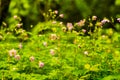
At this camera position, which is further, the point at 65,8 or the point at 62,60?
the point at 65,8

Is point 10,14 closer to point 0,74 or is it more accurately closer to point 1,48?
point 1,48

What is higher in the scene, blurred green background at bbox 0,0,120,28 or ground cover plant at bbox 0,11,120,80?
blurred green background at bbox 0,0,120,28

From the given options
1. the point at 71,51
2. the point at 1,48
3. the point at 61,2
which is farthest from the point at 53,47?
the point at 61,2

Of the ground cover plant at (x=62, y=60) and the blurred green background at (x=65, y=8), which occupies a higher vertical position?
the blurred green background at (x=65, y=8)

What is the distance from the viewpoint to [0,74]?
4.07 metres

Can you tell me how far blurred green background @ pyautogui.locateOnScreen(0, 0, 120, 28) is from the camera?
8.73 m

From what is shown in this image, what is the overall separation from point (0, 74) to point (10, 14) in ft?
17.6

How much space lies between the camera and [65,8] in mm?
8992

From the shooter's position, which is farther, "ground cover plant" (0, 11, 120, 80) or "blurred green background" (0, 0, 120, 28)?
"blurred green background" (0, 0, 120, 28)

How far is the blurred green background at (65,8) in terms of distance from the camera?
8727 millimetres

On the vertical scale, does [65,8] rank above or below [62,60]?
above

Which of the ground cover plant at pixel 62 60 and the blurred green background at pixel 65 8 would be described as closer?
the ground cover plant at pixel 62 60

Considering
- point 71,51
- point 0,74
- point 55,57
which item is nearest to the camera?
point 0,74

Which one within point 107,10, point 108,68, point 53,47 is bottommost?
point 108,68
